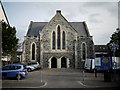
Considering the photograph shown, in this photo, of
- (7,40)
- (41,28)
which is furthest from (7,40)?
(41,28)

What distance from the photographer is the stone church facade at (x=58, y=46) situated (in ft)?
205

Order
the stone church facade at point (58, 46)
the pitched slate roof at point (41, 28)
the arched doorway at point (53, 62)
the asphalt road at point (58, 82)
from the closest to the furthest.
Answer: the asphalt road at point (58, 82), the arched doorway at point (53, 62), the stone church facade at point (58, 46), the pitched slate roof at point (41, 28)

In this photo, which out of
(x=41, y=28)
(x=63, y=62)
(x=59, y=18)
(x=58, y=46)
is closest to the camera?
(x=63, y=62)

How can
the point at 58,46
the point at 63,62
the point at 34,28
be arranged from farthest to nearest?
1. the point at 34,28
2. the point at 58,46
3. the point at 63,62

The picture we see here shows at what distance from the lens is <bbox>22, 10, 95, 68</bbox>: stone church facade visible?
62406mm

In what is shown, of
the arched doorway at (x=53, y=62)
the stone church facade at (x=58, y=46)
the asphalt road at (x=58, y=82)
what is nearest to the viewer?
the asphalt road at (x=58, y=82)

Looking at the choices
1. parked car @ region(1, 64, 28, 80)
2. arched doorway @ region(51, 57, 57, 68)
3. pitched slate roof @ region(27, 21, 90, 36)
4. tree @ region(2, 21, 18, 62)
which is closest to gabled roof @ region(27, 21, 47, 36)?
pitched slate roof @ region(27, 21, 90, 36)

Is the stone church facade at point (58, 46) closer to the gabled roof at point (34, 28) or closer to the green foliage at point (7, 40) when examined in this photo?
the gabled roof at point (34, 28)

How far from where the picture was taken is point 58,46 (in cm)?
6297

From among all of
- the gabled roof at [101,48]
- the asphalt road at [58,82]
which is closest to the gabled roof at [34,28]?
the gabled roof at [101,48]

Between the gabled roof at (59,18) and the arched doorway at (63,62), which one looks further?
the gabled roof at (59,18)

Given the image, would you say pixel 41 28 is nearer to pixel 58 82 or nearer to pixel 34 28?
pixel 34 28

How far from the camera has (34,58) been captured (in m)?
63.2

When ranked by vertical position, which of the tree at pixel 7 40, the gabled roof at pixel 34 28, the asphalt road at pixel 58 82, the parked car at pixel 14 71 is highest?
the gabled roof at pixel 34 28
